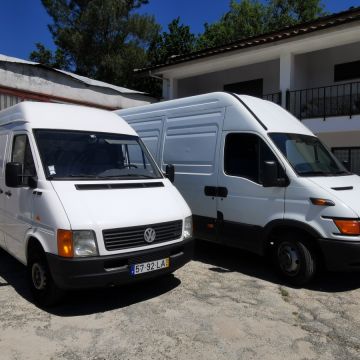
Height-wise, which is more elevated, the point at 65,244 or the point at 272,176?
the point at 272,176

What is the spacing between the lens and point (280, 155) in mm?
5426

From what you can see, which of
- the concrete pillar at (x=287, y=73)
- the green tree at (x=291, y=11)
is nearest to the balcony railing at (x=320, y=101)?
the concrete pillar at (x=287, y=73)

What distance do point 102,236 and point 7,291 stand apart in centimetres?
173

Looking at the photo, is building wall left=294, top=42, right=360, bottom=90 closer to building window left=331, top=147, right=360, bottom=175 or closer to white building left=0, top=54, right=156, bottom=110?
building window left=331, top=147, right=360, bottom=175

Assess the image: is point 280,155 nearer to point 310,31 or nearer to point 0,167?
point 0,167

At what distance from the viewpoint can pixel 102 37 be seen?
2889cm

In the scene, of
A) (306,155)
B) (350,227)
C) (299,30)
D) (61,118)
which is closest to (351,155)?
(299,30)

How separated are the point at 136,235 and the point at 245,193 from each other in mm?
2071

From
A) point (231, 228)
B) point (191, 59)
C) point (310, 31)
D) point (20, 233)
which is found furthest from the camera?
point (191, 59)

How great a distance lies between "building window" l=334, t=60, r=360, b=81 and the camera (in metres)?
12.3

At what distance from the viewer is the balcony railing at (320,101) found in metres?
12.1

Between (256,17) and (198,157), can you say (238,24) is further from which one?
(198,157)

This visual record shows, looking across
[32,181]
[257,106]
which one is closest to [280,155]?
[257,106]

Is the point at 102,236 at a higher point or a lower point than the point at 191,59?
lower
